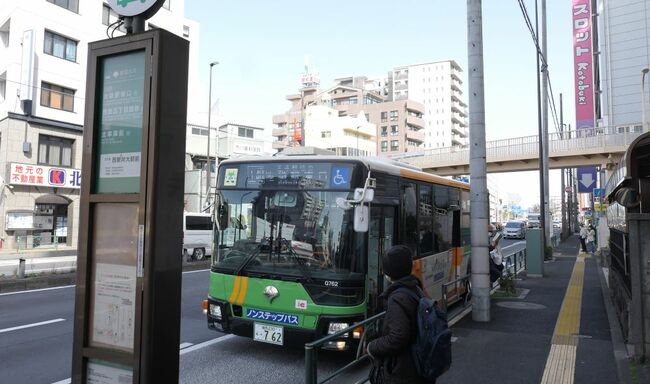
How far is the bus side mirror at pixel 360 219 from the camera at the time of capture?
531 centimetres

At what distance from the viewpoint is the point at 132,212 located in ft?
9.41

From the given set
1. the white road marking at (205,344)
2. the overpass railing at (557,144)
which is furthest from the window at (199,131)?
the white road marking at (205,344)

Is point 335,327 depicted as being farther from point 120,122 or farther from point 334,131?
point 334,131

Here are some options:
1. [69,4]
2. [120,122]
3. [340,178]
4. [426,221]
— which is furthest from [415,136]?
[120,122]

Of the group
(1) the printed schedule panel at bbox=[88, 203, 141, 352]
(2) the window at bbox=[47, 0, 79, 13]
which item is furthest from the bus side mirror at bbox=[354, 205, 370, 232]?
(2) the window at bbox=[47, 0, 79, 13]

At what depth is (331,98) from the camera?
94.1 m

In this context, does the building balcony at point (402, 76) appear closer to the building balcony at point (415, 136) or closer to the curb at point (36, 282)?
the building balcony at point (415, 136)

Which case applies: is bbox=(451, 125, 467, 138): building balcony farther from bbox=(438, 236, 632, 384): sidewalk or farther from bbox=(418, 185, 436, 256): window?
bbox=(418, 185, 436, 256): window

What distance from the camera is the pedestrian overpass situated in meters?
26.8

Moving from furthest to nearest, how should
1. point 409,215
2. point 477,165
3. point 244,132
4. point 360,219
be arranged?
point 244,132, point 477,165, point 409,215, point 360,219

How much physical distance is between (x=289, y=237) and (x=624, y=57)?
1731 inches

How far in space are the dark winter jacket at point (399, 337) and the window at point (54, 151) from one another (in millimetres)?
28918

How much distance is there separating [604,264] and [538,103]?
23.9ft

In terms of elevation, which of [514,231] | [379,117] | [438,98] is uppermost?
[438,98]
